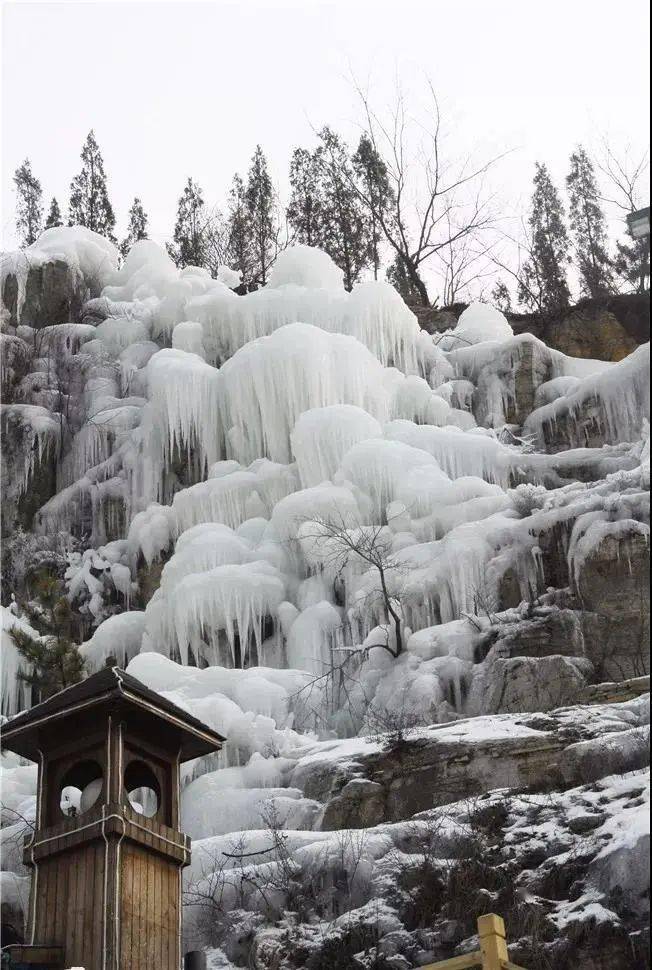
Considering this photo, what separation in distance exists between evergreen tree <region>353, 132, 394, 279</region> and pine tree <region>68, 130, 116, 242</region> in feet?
19.3

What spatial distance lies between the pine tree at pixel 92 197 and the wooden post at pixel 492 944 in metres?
25.8

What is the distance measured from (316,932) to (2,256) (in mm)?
16936

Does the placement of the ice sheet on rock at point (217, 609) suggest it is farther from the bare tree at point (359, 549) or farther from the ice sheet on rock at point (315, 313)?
the ice sheet on rock at point (315, 313)

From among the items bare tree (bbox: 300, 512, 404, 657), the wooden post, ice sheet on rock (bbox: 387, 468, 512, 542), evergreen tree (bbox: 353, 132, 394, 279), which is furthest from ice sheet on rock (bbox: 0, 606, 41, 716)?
evergreen tree (bbox: 353, 132, 394, 279)

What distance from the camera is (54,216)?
3034 cm

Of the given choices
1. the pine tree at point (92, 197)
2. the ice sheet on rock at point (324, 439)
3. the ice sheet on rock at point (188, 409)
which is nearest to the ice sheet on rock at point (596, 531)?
the ice sheet on rock at point (324, 439)

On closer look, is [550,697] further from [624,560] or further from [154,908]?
[154,908]

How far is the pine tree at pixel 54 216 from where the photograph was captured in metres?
30.2

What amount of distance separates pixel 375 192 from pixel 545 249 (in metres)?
3.64

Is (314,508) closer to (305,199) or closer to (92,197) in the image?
(305,199)

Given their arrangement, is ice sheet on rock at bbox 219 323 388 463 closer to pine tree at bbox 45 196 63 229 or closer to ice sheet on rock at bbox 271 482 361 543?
ice sheet on rock at bbox 271 482 361 543

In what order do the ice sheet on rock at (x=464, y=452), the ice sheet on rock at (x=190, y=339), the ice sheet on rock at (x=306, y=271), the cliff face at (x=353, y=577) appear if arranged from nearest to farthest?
the cliff face at (x=353, y=577) → the ice sheet on rock at (x=464, y=452) → the ice sheet on rock at (x=190, y=339) → the ice sheet on rock at (x=306, y=271)

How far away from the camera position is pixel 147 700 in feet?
23.5

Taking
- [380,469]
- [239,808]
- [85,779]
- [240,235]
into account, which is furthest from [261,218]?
[85,779]
